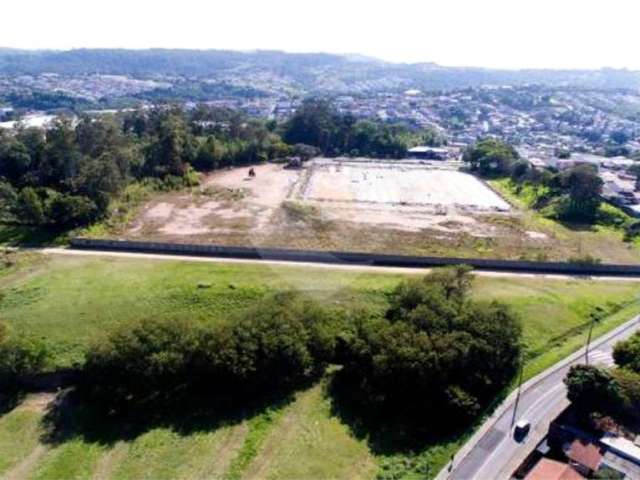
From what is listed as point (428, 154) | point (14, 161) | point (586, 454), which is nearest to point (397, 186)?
point (428, 154)

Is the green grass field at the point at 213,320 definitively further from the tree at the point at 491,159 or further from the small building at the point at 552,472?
the tree at the point at 491,159

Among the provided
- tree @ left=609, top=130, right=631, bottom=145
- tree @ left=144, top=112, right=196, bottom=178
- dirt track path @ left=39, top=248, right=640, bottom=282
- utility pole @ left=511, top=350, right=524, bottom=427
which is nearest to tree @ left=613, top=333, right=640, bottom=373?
utility pole @ left=511, top=350, right=524, bottom=427

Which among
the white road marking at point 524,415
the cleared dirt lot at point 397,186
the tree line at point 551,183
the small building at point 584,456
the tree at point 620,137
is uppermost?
the small building at point 584,456

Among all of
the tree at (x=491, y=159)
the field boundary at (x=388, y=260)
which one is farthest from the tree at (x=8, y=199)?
the tree at (x=491, y=159)

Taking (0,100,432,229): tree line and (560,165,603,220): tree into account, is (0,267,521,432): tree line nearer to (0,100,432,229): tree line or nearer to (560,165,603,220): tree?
(0,100,432,229): tree line

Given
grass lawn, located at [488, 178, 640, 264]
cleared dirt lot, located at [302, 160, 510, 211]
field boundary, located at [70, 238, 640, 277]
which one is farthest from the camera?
cleared dirt lot, located at [302, 160, 510, 211]
